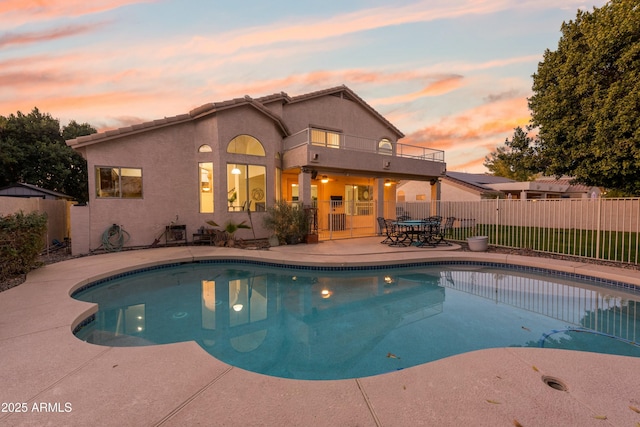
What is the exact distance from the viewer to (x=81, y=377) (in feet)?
8.05

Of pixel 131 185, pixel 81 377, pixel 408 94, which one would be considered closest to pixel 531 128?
pixel 408 94

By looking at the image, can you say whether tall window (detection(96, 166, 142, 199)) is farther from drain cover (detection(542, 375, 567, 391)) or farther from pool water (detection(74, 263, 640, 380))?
drain cover (detection(542, 375, 567, 391))

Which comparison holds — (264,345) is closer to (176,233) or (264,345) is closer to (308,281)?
(308,281)

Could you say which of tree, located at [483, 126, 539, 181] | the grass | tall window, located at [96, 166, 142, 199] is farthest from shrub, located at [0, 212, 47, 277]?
tree, located at [483, 126, 539, 181]

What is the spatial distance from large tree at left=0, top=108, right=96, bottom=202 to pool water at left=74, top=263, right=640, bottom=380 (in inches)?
745

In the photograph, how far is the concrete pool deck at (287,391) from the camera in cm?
196

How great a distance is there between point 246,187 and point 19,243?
6.79m

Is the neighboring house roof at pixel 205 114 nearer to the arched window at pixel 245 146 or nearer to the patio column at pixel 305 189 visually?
the arched window at pixel 245 146

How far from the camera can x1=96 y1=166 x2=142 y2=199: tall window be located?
9742 mm

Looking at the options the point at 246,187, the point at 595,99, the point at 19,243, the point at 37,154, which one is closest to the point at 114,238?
the point at 19,243

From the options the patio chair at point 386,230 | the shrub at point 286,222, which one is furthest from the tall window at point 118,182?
the patio chair at point 386,230

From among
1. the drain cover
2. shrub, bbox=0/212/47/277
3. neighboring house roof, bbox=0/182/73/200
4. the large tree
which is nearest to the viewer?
the drain cover

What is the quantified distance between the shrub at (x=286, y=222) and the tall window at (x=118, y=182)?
5085mm

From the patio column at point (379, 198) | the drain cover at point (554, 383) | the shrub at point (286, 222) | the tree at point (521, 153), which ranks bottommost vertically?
the drain cover at point (554, 383)
